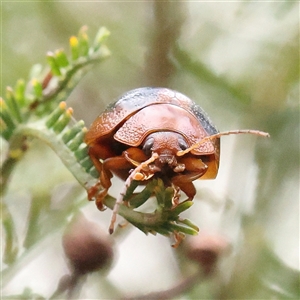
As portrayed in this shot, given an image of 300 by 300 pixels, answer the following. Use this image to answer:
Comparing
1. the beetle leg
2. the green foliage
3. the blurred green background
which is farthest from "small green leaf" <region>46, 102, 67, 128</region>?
the blurred green background

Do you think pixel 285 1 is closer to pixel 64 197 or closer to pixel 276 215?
pixel 276 215

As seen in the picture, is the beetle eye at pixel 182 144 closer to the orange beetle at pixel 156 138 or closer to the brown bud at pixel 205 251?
the orange beetle at pixel 156 138

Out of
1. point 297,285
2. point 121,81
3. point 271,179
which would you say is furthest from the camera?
point 121,81

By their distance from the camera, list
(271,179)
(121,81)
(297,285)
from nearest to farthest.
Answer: (297,285) < (271,179) < (121,81)

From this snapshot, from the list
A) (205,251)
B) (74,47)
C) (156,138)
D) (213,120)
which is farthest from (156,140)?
(213,120)

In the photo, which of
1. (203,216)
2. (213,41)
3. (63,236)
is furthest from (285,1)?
(63,236)

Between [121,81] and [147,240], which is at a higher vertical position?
[121,81]

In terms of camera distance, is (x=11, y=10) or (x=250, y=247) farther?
(x=11, y=10)
